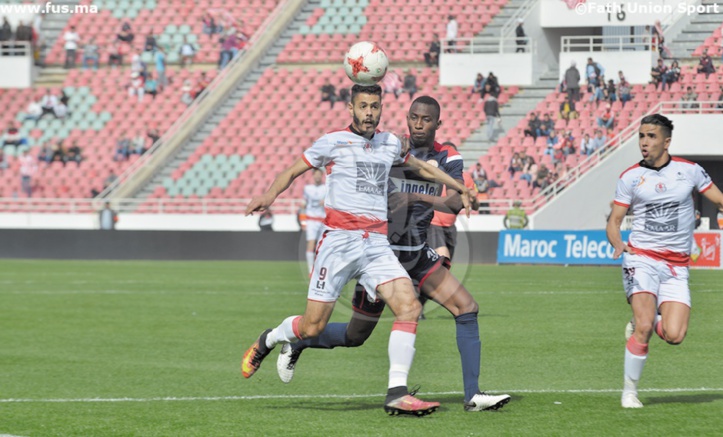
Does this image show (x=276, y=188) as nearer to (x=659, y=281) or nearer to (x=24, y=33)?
(x=659, y=281)

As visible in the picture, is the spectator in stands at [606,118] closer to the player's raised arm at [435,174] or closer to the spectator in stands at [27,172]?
the spectator in stands at [27,172]

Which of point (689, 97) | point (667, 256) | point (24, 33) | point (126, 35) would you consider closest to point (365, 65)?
point (667, 256)

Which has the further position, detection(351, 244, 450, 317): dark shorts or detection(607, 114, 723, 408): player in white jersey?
detection(607, 114, 723, 408): player in white jersey

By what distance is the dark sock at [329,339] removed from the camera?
9.33m

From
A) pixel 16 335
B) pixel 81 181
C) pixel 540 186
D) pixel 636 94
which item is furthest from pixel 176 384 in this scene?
pixel 81 181

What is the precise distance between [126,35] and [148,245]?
12954 millimetres

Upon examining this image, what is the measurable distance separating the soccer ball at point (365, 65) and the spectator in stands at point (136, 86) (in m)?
37.4

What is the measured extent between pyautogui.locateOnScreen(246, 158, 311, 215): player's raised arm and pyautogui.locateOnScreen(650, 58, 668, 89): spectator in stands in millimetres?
31259

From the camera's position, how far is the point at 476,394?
8594 millimetres

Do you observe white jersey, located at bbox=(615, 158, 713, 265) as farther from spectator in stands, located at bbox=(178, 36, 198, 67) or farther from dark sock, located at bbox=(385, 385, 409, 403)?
spectator in stands, located at bbox=(178, 36, 198, 67)

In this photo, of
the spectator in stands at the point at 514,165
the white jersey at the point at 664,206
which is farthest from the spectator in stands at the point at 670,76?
the white jersey at the point at 664,206

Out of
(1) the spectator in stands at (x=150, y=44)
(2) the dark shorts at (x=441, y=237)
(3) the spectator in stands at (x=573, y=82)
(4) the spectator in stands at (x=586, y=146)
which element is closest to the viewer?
(2) the dark shorts at (x=441, y=237)

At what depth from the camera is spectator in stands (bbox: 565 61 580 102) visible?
127ft

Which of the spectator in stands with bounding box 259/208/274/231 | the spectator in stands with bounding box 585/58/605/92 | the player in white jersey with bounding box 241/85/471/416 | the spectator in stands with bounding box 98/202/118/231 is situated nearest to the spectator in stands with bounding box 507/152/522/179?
the spectator in stands with bounding box 585/58/605/92
